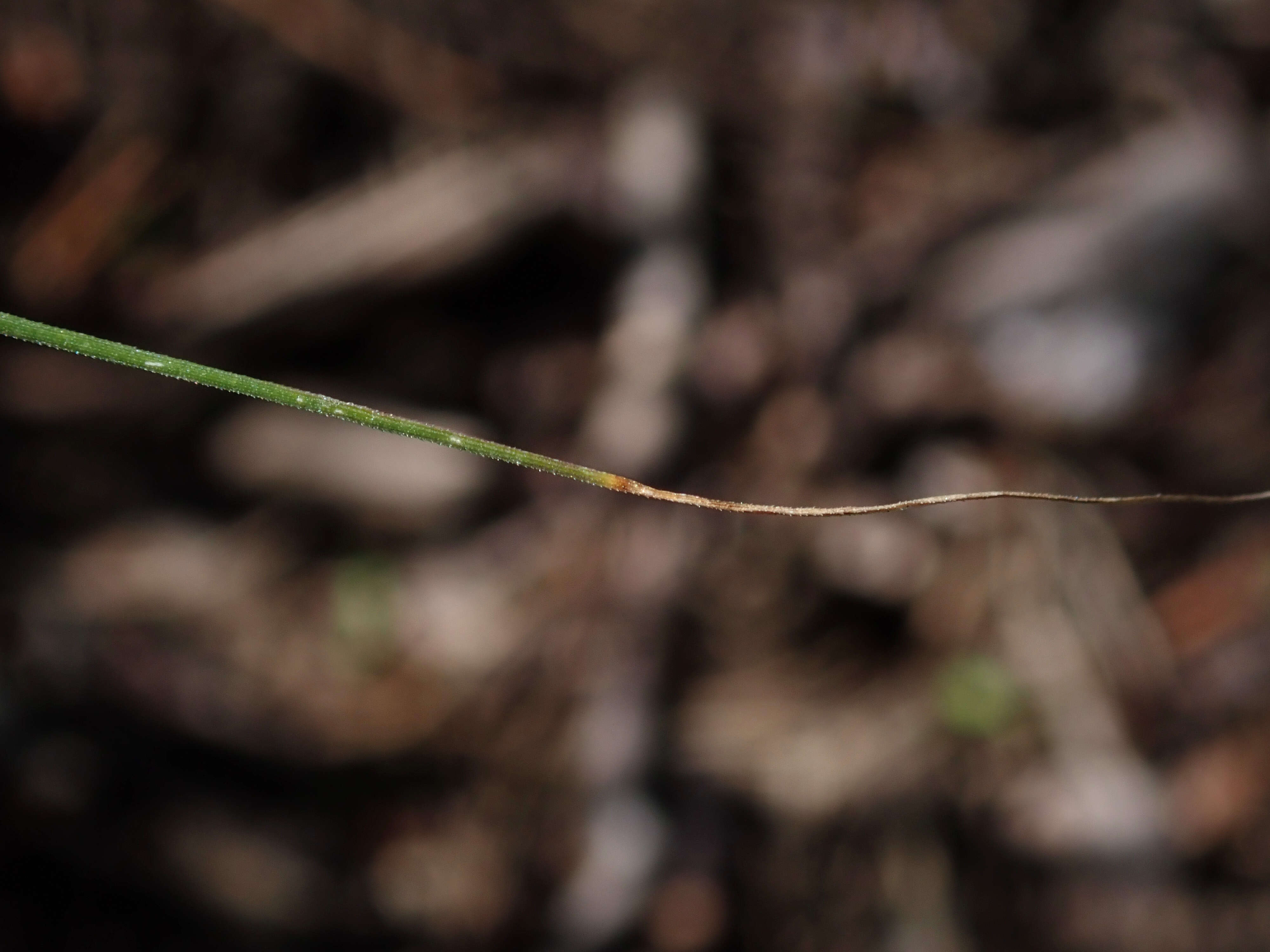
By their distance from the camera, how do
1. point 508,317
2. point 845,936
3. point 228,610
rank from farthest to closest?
1. point 508,317
2. point 228,610
3. point 845,936

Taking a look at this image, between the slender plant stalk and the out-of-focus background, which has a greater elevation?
the out-of-focus background

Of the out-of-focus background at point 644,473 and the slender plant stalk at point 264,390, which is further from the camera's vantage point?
the out-of-focus background at point 644,473

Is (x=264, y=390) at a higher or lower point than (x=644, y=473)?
lower

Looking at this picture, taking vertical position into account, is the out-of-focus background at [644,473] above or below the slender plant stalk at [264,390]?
above

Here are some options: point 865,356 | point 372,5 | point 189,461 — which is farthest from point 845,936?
point 372,5

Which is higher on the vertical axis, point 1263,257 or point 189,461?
A: point 1263,257

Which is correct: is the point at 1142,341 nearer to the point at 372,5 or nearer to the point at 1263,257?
the point at 1263,257

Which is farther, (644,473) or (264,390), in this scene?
(644,473)

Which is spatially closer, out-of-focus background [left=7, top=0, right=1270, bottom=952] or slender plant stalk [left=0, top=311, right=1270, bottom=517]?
slender plant stalk [left=0, top=311, right=1270, bottom=517]
